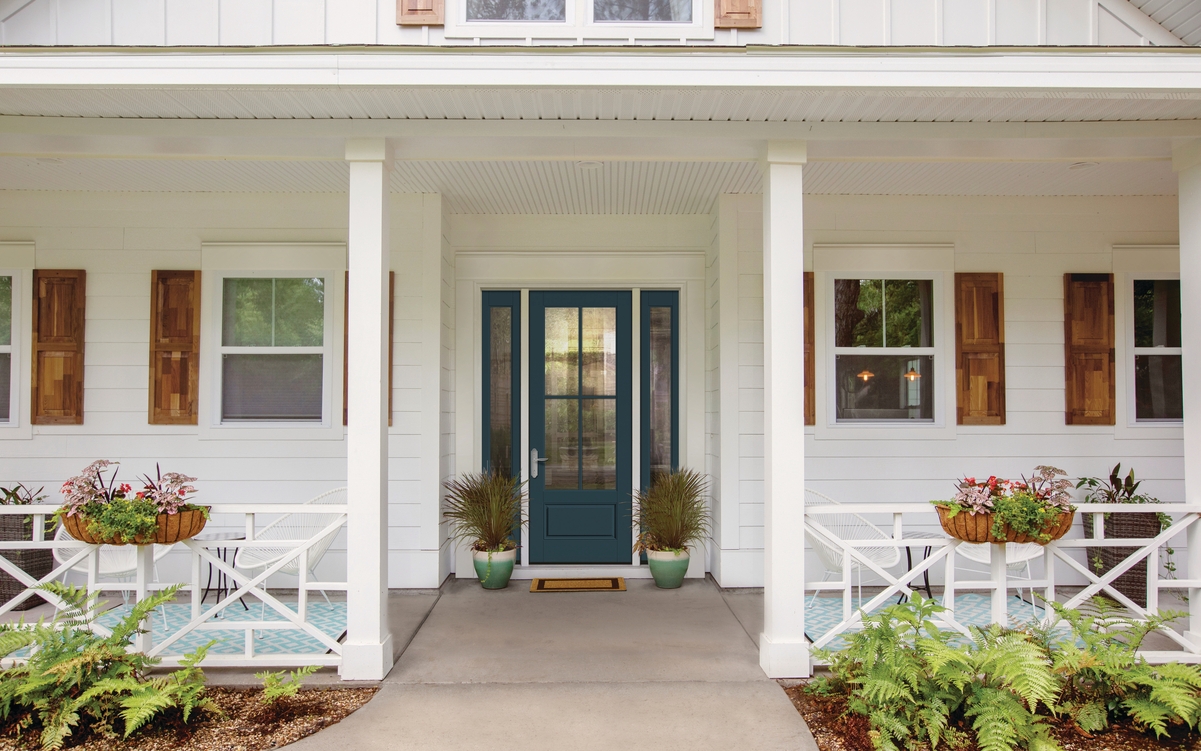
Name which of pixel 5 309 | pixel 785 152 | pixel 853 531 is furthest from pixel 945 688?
pixel 5 309

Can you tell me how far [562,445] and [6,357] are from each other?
3.81 metres

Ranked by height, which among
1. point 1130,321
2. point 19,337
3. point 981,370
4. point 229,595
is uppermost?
point 1130,321

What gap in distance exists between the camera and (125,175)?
185 inches

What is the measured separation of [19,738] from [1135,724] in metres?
4.32

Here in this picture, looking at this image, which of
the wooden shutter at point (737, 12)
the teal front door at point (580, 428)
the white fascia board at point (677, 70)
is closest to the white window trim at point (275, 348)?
the teal front door at point (580, 428)

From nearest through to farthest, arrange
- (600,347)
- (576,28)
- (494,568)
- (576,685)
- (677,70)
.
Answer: (677,70), (576,685), (576,28), (494,568), (600,347)

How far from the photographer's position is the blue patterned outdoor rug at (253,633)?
154 inches

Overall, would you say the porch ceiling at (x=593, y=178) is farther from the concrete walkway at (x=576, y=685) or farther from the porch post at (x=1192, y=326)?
the concrete walkway at (x=576, y=685)

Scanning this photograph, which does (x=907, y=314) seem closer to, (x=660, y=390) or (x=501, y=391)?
(x=660, y=390)

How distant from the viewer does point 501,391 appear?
573 centimetres

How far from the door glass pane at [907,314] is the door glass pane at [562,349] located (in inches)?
87.7

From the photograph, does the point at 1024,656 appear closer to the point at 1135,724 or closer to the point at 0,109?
the point at 1135,724

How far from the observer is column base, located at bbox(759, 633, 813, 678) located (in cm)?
354

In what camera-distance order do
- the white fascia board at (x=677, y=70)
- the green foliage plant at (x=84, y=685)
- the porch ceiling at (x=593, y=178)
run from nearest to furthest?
the green foliage plant at (x=84, y=685), the white fascia board at (x=677, y=70), the porch ceiling at (x=593, y=178)
